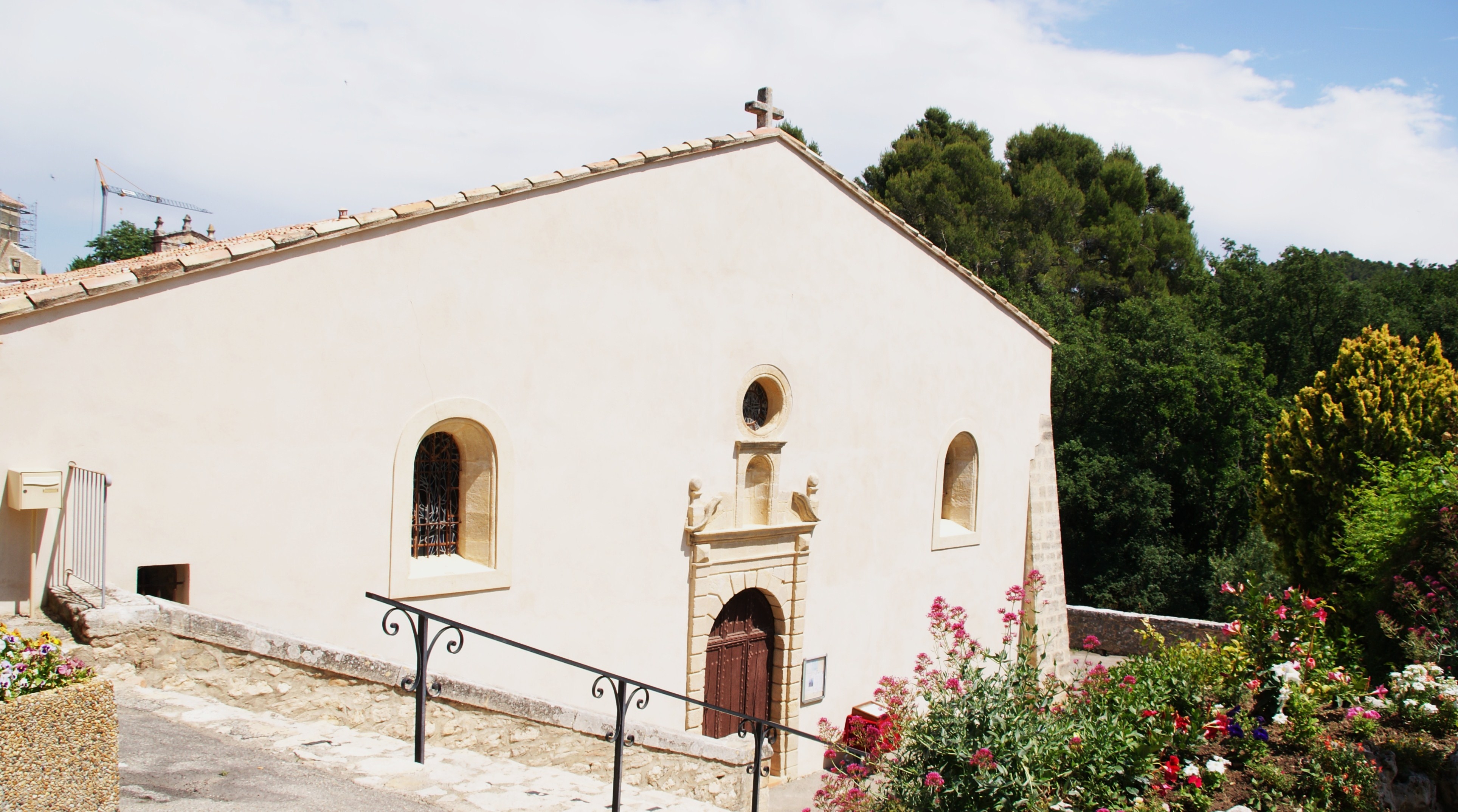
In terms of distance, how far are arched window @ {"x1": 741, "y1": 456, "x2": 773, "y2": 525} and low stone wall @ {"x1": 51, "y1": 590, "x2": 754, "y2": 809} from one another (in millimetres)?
4620

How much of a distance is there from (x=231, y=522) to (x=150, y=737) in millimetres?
2537

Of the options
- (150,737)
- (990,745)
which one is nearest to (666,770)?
(990,745)

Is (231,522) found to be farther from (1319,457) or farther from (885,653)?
(1319,457)

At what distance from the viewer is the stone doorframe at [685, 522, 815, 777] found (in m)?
9.66

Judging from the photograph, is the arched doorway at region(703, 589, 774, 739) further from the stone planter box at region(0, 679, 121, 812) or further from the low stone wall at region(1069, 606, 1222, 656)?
the low stone wall at region(1069, 606, 1222, 656)

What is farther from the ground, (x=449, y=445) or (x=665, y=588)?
(x=449, y=445)

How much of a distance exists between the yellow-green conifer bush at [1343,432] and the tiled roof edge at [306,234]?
25.7 feet

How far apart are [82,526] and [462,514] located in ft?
9.20

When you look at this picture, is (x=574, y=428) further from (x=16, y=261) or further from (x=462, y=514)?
(x=16, y=261)

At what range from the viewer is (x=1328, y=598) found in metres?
11.6

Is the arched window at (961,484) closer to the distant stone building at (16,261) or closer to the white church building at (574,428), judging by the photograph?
the white church building at (574,428)

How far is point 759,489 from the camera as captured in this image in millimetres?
10273

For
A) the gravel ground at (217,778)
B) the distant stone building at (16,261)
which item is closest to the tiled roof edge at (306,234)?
the gravel ground at (217,778)

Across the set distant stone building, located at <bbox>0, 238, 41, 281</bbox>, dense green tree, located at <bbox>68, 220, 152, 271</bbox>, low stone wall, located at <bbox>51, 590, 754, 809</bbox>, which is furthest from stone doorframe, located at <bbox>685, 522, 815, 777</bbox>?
dense green tree, located at <bbox>68, 220, 152, 271</bbox>
